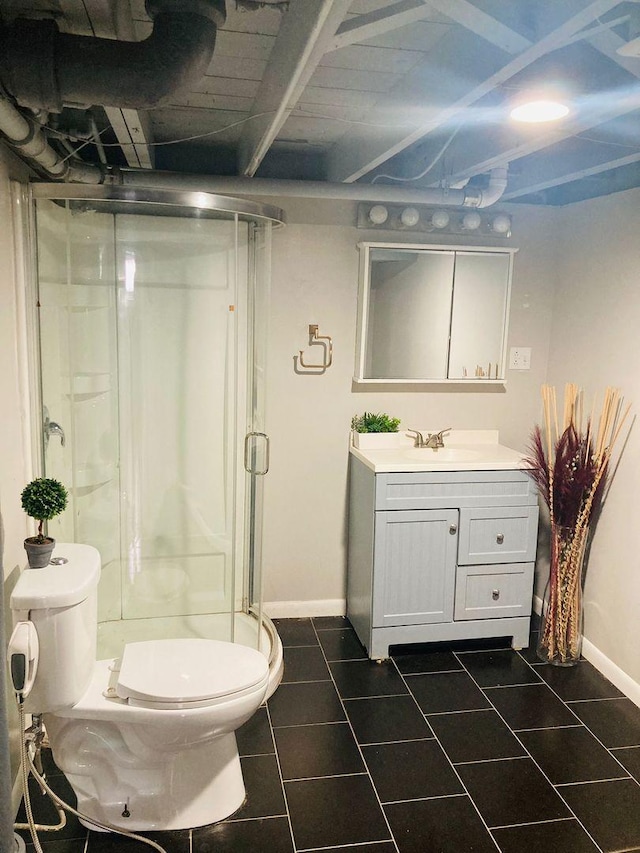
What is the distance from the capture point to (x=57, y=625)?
1.98 meters

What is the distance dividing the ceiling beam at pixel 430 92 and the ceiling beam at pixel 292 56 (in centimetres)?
37

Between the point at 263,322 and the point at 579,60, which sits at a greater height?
the point at 579,60

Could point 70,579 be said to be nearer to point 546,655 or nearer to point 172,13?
point 172,13

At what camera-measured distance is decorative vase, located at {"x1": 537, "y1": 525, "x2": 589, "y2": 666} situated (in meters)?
3.13

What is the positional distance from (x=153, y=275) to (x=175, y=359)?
0.33m

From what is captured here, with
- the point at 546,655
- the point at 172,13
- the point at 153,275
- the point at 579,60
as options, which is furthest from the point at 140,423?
the point at 546,655

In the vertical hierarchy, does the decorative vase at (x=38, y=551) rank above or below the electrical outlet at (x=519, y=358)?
below

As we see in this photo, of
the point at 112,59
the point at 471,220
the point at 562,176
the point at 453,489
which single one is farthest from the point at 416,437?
the point at 112,59

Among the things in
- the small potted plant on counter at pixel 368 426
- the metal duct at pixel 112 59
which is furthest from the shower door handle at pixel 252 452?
the metal duct at pixel 112 59

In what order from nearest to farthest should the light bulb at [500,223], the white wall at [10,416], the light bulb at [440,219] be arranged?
the white wall at [10,416], the light bulb at [440,219], the light bulb at [500,223]

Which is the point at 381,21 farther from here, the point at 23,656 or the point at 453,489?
the point at 453,489

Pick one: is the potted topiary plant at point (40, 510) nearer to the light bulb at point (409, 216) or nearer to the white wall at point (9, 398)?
the white wall at point (9, 398)

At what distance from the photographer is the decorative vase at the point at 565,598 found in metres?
3.13

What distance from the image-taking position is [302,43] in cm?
160
